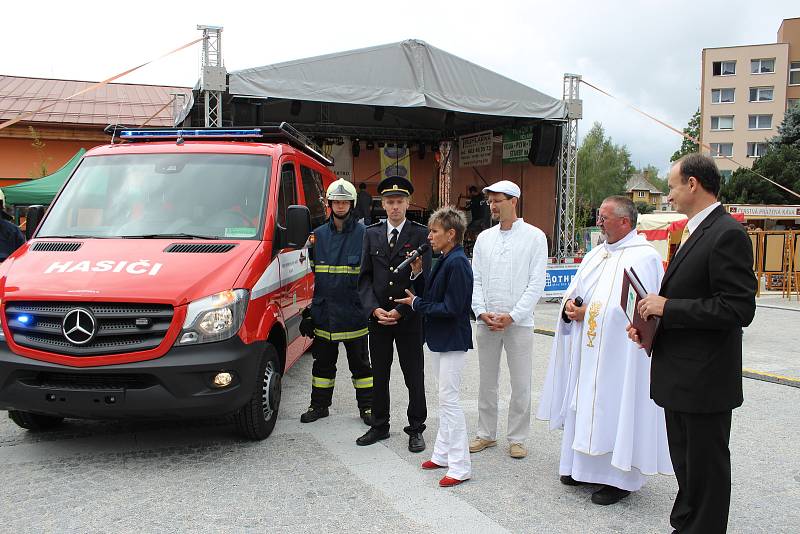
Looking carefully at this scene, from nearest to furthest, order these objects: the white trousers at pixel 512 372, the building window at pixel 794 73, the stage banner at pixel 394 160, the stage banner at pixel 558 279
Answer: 1. the white trousers at pixel 512 372
2. the stage banner at pixel 558 279
3. the stage banner at pixel 394 160
4. the building window at pixel 794 73

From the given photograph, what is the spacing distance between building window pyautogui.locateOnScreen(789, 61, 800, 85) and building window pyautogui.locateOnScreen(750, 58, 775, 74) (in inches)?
63.0

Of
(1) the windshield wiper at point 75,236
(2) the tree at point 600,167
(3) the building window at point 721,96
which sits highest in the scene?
(3) the building window at point 721,96

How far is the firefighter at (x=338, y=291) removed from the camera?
5012 millimetres

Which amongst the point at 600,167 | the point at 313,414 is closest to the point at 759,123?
the point at 600,167

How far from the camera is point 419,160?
20.0 meters

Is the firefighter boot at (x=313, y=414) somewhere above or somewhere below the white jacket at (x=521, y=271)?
below

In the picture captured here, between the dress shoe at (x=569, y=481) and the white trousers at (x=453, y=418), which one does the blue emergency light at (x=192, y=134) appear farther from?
the dress shoe at (x=569, y=481)

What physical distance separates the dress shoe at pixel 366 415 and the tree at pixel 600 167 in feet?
201

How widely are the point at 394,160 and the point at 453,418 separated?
16359mm

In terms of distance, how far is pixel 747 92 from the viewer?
56.1 metres

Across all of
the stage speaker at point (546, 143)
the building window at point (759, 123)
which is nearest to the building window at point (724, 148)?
the building window at point (759, 123)

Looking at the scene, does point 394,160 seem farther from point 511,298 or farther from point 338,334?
point 511,298

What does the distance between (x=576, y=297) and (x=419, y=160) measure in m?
16.4

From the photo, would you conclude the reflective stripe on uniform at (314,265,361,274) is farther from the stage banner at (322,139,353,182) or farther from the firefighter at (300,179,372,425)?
the stage banner at (322,139,353,182)
